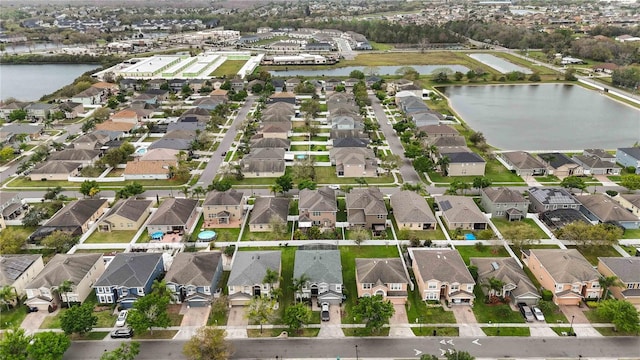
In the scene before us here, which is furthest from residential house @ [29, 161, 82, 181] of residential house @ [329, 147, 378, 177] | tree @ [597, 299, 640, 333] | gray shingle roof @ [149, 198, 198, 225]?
tree @ [597, 299, 640, 333]

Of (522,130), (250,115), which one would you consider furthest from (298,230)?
(522,130)

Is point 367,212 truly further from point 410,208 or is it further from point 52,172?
point 52,172

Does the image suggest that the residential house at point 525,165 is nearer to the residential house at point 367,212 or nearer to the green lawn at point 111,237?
the residential house at point 367,212

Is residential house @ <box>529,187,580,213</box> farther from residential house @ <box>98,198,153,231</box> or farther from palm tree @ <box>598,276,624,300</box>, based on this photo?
residential house @ <box>98,198,153,231</box>

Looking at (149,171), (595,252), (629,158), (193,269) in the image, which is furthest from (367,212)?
(629,158)

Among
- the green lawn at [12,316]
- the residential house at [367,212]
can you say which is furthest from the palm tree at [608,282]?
the green lawn at [12,316]

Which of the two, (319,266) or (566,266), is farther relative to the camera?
(319,266)

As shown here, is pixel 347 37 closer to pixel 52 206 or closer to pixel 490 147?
pixel 490 147
